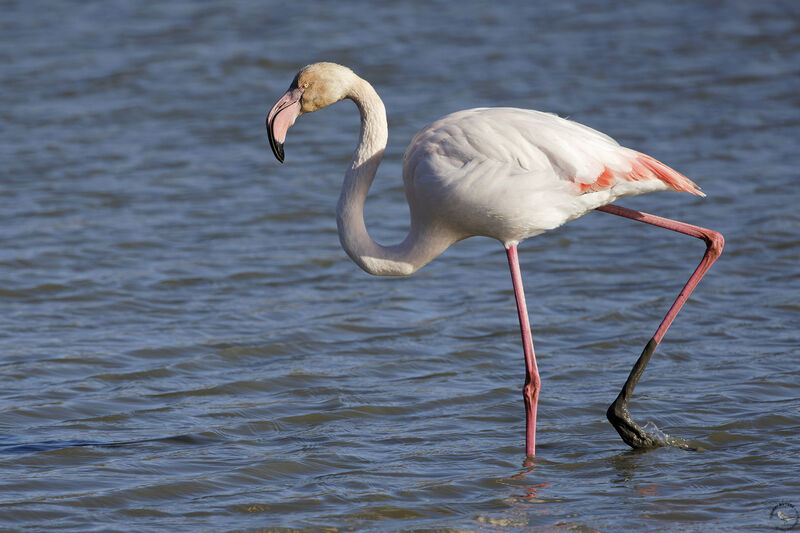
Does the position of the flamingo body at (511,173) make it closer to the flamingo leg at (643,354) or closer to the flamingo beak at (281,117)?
the flamingo leg at (643,354)

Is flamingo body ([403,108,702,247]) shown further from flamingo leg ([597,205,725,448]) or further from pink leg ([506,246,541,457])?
flamingo leg ([597,205,725,448])

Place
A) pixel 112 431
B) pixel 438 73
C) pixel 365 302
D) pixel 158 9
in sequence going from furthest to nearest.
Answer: pixel 158 9, pixel 438 73, pixel 365 302, pixel 112 431

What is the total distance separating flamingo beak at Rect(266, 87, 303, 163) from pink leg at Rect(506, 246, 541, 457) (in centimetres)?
132

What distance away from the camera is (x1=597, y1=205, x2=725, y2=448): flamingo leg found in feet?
19.8

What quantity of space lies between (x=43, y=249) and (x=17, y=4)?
942 cm

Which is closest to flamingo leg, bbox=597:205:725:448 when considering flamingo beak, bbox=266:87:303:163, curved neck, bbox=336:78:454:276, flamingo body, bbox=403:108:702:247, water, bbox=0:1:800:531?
water, bbox=0:1:800:531

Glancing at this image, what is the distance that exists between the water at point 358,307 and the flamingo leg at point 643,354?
112mm

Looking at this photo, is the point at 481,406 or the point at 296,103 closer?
the point at 296,103

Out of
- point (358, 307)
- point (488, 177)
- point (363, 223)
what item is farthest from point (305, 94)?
point (358, 307)

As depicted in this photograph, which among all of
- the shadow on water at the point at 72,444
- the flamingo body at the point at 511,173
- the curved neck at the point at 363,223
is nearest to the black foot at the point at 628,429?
the flamingo body at the point at 511,173

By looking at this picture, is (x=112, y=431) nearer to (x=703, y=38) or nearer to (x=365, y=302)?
(x=365, y=302)

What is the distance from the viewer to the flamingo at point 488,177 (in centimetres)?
574

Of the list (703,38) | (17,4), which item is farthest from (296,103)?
(17,4)

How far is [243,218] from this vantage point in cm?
1023
